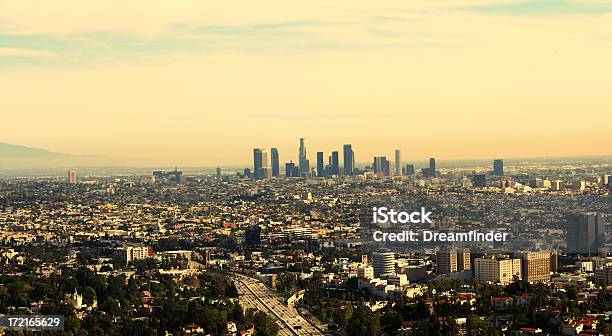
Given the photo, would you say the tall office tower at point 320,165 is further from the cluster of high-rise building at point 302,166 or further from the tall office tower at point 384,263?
the tall office tower at point 384,263

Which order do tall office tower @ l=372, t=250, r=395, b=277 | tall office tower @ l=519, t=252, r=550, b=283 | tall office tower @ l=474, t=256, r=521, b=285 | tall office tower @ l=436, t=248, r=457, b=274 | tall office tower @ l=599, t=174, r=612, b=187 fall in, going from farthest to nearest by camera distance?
tall office tower @ l=599, t=174, r=612, b=187, tall office tower @ l=372, t=250, r=395, b=277, tall office tower @ l=436, t=248, r=457, b=274, tall office tower @ l=519, t=252, r=550, b=283, tall office tower @ l=474, t=256, r=521, b=285

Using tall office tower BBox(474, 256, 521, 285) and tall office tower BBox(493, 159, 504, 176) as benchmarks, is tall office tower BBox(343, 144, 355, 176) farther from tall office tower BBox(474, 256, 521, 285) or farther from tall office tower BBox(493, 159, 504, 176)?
tall office tower BBox(474, 256, 521, 285)

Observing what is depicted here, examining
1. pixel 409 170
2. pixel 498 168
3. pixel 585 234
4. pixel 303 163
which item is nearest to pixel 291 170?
pixel 303 163

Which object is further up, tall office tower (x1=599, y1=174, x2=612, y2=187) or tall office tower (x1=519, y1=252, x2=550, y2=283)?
tall office tower (x1=599, y1=174, x2=612, y2=187)

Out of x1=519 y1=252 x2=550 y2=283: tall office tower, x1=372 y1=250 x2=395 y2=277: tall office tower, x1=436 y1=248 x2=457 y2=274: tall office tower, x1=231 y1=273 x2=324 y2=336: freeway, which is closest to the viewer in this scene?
x1=231 y1=273 x2=324 y2=336: freeway

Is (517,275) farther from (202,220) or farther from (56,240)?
(202,220)

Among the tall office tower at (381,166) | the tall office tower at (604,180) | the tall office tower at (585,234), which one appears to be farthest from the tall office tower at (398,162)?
the tall office tower at (585,234)

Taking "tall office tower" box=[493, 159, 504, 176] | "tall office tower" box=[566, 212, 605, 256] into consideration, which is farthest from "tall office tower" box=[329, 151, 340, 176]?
"tall office tower" box=[566, 212, 605, 256]

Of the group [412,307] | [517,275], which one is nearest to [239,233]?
[517,275]
